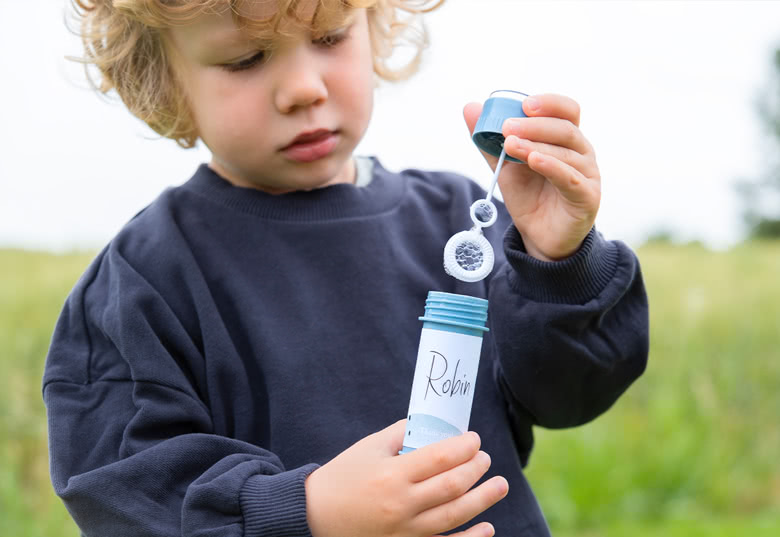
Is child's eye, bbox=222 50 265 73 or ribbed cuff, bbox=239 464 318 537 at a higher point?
child's eye, bbox=222 50 265 73

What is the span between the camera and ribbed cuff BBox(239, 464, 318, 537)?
1173 millimetres

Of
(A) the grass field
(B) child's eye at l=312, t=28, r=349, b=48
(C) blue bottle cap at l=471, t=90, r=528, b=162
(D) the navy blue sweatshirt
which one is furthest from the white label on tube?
(A) the grass field

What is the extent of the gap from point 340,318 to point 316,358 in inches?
3.5

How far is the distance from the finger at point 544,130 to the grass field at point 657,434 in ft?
7.81

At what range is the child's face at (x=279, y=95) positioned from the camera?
140 cm

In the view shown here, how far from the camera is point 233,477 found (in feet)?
3.98

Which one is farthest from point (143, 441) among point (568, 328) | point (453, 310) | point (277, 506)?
point (568, 328)

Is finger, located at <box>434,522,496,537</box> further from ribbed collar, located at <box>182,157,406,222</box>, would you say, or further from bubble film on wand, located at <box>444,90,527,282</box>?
ribbed collar, located at <box>182,157,406,222</box>

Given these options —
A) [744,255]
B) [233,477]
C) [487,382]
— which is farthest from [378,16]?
[744,255]

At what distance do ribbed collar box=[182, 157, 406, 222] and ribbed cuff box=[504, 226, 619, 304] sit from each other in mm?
338

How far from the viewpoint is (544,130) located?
1.21 m

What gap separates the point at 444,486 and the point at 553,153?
497 millimetres

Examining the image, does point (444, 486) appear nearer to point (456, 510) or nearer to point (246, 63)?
point (456, 510)

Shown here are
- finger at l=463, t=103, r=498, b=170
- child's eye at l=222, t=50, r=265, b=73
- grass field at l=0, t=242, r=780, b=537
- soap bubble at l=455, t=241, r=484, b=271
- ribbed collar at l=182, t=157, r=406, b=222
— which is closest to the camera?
soap bubble at l=455, t=241, r=484, b=271
